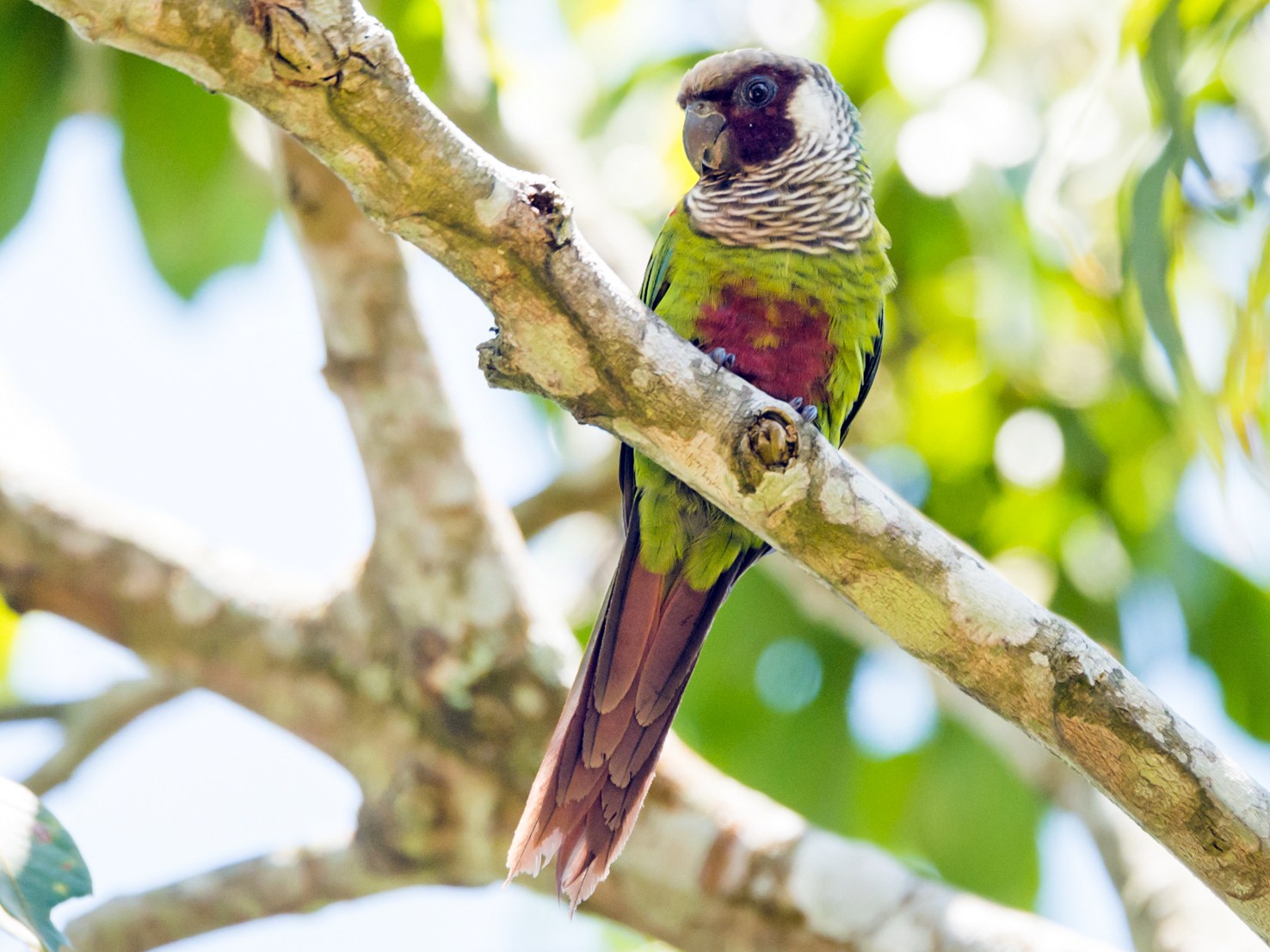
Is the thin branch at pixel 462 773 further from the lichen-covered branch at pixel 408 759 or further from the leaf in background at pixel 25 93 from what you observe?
the leaf in background at pixel 25 93

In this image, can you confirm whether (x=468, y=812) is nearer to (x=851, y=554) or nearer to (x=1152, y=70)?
(x=851, y=554)

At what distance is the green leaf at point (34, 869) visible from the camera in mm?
2014

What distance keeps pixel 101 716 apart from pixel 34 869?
2277mm

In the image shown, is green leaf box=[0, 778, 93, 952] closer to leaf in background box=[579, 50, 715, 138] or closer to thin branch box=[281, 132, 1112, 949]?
thin branch box=[281, 132, 1112, 949]

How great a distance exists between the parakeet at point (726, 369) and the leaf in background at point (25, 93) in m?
2.19

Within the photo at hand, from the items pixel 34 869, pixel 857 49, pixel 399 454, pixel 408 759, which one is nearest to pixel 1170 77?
pixel 857 49

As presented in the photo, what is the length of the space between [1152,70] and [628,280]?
6.03 feet

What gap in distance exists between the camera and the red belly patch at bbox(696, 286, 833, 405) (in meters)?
3.21

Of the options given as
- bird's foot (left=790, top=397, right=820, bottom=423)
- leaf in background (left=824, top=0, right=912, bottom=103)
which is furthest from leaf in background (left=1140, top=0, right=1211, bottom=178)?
leaf in background (left=824, top=0, right=912, bottom=103)

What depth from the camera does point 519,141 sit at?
4.55m

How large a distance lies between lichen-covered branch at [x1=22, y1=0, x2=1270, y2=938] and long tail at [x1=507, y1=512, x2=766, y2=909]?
0.81 metres

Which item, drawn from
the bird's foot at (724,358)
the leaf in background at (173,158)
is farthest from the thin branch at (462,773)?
the bird's foot at (724,358)

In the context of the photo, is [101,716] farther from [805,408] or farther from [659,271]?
[805,408]

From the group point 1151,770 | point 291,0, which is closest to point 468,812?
point 1151,770
